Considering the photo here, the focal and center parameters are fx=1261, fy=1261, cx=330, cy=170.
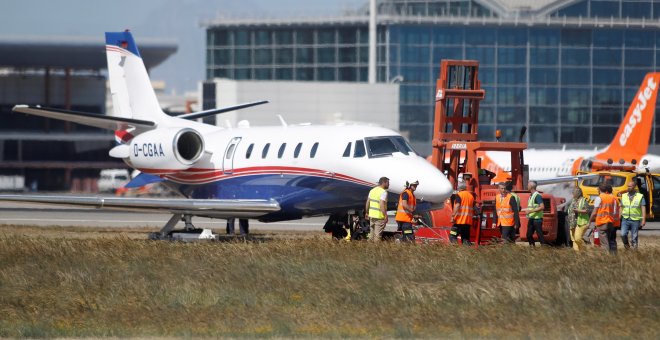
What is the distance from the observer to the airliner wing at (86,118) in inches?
1309

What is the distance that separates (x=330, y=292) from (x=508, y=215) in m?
8.72

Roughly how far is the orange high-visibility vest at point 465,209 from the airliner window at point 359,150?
3571 mm

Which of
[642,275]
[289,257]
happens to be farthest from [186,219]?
[642,275]

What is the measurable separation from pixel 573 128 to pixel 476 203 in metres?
68.9

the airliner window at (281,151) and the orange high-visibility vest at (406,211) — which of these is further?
the airliner window at (281,151)

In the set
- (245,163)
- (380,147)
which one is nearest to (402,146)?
(380,147)

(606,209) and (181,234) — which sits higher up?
(606,209)

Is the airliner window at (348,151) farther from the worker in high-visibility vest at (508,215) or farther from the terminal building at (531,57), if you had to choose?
the terminal building at (531,57)

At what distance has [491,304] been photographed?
18219 millimetres

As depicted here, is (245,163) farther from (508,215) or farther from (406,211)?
(508,215)

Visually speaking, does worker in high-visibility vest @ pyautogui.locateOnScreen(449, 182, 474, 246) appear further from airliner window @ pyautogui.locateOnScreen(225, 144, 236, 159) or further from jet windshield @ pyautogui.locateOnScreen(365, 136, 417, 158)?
airliner window @ pyautogui.locateOnScreen(225, 144, 236, 159)

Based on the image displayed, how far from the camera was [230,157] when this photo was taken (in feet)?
112

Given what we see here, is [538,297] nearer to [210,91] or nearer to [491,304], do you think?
[491,304]

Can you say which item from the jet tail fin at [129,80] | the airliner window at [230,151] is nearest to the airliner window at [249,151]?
the airliner window at [230,151]
